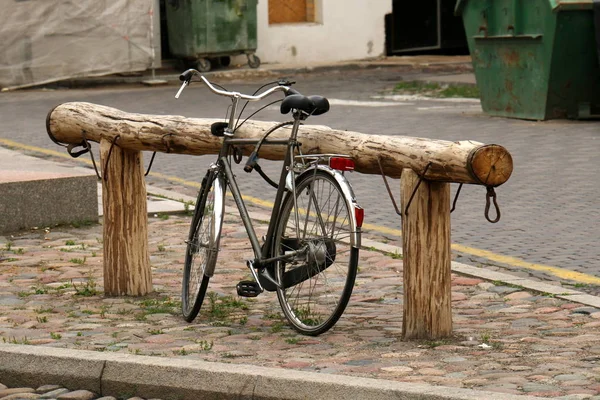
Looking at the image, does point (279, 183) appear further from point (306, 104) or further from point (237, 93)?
point (237, 93)

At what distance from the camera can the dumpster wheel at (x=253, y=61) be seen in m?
24.6

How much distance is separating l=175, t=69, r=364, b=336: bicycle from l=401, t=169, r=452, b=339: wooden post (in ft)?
0.74

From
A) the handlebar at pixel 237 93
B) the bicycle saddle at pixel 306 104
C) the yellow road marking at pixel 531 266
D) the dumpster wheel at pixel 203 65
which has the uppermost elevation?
the handlebar at pixel 237 93

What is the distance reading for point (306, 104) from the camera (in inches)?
233

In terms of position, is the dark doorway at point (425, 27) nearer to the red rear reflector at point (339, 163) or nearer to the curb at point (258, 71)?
the curb at point (258, 71)

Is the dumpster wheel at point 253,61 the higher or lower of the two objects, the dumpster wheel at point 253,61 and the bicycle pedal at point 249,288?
the higher

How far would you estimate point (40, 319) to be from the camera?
6.36 m

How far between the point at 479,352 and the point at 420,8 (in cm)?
2339

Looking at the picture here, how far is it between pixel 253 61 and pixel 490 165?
19544 mm

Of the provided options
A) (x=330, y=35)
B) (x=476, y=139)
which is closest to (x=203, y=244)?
(x=476, y=139)

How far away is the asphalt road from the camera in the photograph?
8273mm

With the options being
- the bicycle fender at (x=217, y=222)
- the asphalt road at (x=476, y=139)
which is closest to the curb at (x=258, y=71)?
the asphalt road at (x=476, y=139)

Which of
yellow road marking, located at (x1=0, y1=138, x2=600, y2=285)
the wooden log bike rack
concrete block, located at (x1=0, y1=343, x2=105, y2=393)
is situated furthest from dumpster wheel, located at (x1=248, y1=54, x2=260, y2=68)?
concrete block, located at (x1=0, y1=343, x2=105, y2=393)

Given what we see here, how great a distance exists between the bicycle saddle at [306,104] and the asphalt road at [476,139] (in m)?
2.00
